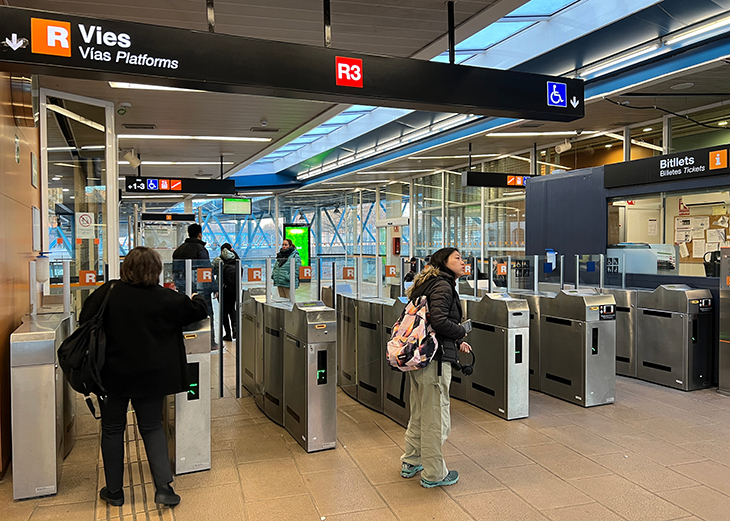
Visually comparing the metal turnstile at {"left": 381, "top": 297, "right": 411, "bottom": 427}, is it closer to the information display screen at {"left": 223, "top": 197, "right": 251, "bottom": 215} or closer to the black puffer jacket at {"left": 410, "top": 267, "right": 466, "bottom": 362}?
the black puffer jacket at {"left": 410, "top": 267, "right": 466, "bottom": 362}

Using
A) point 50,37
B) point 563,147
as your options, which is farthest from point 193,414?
point 563,147

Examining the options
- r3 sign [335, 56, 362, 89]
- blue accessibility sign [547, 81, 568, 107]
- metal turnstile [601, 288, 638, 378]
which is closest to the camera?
r3 sign [335, 56, 362, 89]

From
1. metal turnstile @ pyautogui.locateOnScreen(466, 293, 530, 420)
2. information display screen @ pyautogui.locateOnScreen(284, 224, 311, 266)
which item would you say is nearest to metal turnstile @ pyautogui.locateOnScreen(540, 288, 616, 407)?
metal turnstile @ pyautogui.locateOnScreen(466, 293, 530, 420)

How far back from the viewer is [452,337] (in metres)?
3.53

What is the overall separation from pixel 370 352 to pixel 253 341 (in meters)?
1.29

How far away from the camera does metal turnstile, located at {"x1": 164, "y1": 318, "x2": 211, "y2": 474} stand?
12.5 feet

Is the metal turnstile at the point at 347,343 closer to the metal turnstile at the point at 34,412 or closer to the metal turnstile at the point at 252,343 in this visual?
the metal turnstile at the point at 252,343

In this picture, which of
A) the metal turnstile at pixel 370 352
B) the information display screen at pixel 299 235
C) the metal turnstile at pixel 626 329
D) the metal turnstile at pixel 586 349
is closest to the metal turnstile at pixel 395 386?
the metal turnstile at pixel 370 352

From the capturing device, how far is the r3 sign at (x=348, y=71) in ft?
12.0

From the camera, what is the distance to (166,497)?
329cm

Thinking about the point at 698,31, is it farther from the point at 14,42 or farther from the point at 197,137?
the point at 197,137

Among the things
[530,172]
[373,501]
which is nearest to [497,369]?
[373,501]

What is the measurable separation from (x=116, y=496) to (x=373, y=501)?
1.52 m

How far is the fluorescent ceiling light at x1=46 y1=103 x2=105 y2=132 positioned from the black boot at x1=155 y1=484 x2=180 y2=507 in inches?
175
